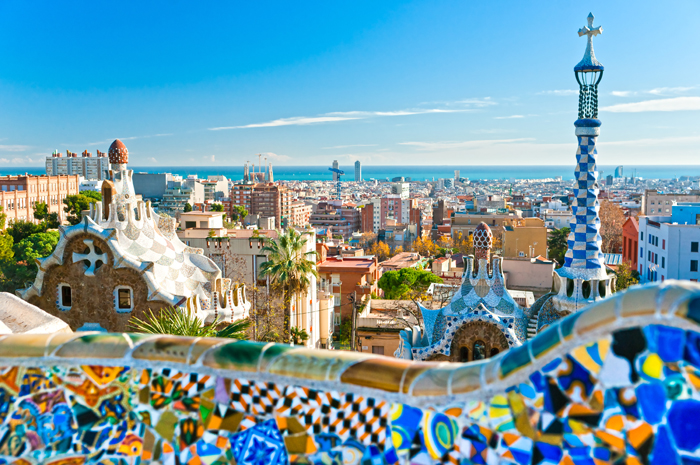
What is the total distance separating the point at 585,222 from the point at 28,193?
67.8m

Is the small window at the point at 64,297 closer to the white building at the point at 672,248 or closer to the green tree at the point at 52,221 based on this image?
the white building at the point at 672,248

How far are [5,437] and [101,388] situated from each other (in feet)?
1.96

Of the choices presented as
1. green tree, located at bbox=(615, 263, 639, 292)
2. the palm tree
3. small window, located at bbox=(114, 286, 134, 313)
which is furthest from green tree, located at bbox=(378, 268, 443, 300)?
small window, located at bbox=(114, 286, 134, 313)

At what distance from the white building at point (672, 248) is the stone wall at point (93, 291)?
97.5 ft

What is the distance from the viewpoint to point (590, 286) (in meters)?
12.9

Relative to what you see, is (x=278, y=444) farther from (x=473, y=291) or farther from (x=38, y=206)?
(x=38, y=206)

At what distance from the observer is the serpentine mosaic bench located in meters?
2.66

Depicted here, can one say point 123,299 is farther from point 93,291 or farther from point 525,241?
point 525,241

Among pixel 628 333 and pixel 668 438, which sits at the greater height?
pixel 628 333

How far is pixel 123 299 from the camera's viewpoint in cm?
1634

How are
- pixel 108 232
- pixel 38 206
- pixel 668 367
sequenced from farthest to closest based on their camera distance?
pixel 38 206 < pixel 108 232 < pixel 668 367

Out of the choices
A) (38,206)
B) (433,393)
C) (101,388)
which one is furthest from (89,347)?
(38,206)

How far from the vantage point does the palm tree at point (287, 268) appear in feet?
72.9

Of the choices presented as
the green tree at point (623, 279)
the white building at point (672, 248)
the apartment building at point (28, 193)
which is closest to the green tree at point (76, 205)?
the apartment building at point (28, 193)
